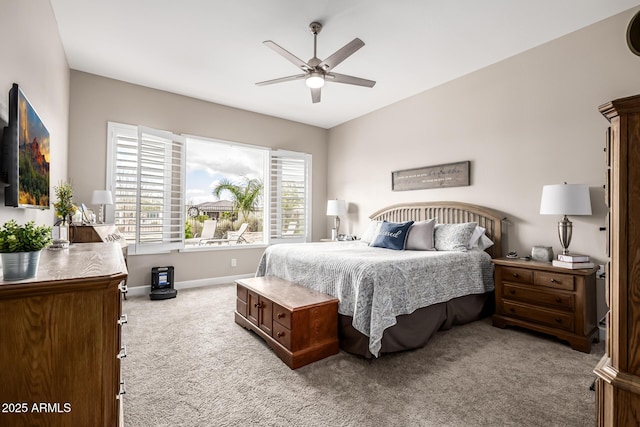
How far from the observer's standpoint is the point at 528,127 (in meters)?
3.35

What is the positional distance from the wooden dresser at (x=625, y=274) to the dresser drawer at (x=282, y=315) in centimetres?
182

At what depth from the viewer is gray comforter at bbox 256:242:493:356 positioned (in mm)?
2342

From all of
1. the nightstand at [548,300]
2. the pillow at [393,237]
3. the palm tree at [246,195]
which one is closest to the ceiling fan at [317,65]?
the pillow at [393,237]

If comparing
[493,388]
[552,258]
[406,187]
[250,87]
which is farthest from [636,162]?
[250,87]

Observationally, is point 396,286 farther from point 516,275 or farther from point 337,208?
point 337,208

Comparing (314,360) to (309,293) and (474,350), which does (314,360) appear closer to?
(309,293)

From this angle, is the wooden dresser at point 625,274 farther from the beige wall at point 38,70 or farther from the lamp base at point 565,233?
the beige wall at point 38,70

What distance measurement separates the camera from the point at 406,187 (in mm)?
4629

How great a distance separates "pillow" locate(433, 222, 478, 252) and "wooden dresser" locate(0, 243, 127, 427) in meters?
3.19

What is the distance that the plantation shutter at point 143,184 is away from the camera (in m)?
4.09

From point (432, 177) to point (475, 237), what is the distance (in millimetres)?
1128

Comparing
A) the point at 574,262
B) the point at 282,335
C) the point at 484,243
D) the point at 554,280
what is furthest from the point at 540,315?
the point at 282,335

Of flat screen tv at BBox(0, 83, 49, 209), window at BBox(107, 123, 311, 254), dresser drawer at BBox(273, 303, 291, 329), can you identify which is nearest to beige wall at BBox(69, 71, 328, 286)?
window at BBox(107, 123, 311, 254)

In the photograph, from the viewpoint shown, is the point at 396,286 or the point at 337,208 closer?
the point at 396,286
